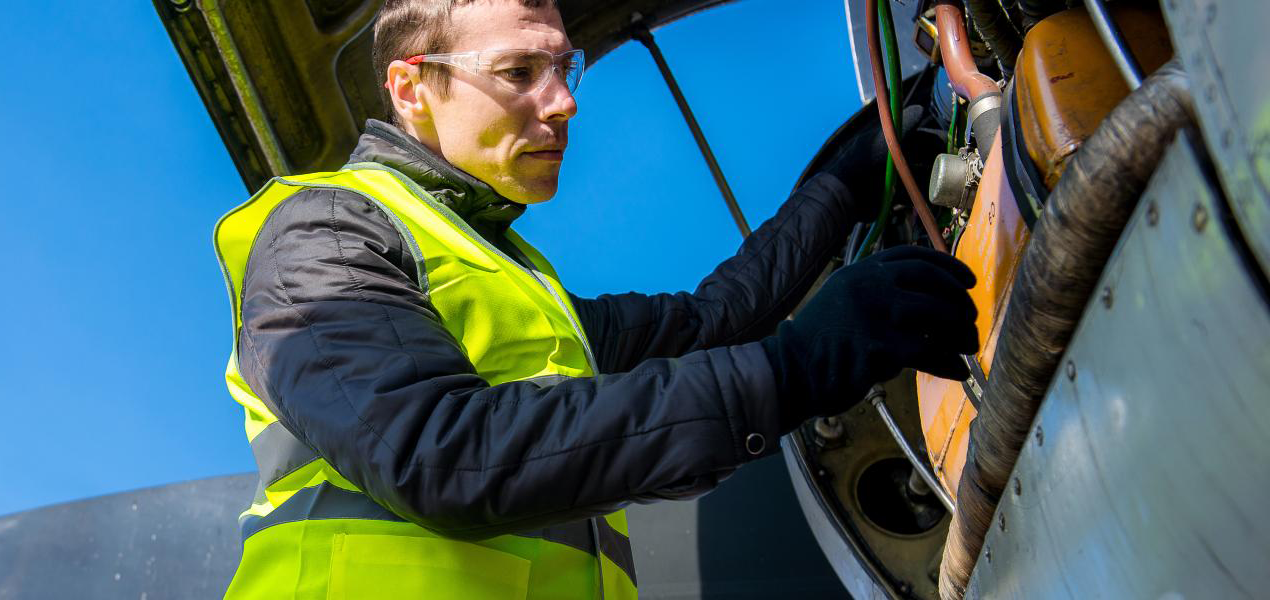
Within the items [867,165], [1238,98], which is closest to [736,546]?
[867,165]

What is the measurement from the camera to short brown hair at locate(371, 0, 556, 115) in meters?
1.82

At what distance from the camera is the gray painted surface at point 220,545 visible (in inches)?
119

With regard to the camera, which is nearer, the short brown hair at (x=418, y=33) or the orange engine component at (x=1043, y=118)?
the orange engine component at (x=1043, y=118)

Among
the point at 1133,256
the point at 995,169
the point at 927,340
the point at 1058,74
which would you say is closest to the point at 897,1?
the point at 995,169

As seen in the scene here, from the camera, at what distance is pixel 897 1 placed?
7.38 ft

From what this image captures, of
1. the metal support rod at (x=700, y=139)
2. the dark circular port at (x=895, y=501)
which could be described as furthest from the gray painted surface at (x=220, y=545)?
the metal support rod at (x=700, y=139)

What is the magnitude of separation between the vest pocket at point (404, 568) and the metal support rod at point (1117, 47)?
36.5 inches

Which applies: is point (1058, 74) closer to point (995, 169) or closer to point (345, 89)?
point (995, 169)

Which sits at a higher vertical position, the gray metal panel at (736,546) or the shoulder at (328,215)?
the shoulder at (328,215)

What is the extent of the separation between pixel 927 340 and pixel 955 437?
1.28 ft

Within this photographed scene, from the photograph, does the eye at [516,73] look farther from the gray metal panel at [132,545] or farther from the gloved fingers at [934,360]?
the gray metal panel at [132,545]

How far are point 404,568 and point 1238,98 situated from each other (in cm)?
105

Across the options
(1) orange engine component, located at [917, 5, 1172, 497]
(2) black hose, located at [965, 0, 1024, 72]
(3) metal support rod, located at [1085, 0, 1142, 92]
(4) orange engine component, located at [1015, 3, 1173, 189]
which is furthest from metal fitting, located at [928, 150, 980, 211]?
(3) metal support rod, located at [1085, 0, 1142, 92]

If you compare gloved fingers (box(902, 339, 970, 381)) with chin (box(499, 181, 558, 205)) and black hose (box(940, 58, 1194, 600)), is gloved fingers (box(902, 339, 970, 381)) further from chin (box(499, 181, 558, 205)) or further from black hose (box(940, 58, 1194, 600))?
chin (box(499, 181, 558, 205))
